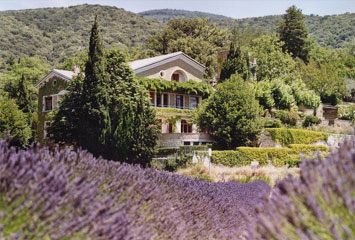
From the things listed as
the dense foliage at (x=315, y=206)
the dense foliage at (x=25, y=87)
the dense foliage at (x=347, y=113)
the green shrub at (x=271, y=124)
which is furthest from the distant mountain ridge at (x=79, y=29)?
the dense foliage at (x=315, y=206)

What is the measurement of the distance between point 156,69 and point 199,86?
4.00m

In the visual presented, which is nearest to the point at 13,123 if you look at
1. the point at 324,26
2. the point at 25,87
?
the point at 25,87

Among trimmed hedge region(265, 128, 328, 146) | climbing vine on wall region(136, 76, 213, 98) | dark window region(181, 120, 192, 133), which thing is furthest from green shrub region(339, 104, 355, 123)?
dark window region(181, 120, 192, 133)

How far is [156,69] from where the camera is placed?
3991cm

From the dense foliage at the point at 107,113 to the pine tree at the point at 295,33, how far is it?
46.3 m

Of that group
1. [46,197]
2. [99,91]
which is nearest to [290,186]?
[46,197]

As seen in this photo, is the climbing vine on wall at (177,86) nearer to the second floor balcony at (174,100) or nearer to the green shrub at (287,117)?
the second floor balcony at (174,100)

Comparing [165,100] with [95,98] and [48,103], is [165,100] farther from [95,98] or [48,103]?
[95,98]

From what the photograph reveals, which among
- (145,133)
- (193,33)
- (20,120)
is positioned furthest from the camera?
(193,33)

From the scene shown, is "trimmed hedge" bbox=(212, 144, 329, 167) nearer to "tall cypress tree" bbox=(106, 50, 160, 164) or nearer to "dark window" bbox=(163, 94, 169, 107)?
"tall cypress tree" bbox=(106, 50, 160, 164)

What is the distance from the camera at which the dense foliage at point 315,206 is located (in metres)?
2.56

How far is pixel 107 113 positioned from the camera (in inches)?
1128

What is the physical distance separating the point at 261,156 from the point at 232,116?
3300 mm

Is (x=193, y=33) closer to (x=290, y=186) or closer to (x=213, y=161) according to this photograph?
(x=213, y=161)
